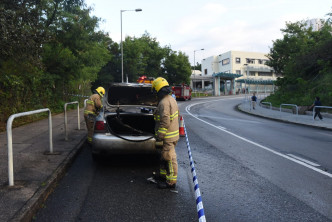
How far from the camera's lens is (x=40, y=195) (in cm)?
373

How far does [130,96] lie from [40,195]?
3.69 meters

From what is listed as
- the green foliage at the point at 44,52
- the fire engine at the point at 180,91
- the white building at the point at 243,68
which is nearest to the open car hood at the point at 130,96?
the green foliage at the point at 44,52

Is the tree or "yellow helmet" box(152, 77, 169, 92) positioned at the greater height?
the tree

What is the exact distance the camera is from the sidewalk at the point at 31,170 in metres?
3.38

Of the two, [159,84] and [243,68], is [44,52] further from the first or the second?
[243,68]

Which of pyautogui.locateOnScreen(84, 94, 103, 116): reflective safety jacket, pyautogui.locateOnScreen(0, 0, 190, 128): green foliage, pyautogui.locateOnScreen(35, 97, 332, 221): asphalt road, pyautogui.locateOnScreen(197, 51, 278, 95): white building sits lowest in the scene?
pyautogui.locateOnScreen(35, 97, 332, 221): asphalt road

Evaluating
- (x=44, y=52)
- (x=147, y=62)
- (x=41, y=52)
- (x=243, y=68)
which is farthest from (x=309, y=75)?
(x=243, y=68)

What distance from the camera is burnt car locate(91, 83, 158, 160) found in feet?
17.1

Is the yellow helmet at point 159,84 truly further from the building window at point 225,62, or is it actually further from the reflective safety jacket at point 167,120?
the building window at point 225,62

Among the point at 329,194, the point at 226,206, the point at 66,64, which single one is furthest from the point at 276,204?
the point at 66,64

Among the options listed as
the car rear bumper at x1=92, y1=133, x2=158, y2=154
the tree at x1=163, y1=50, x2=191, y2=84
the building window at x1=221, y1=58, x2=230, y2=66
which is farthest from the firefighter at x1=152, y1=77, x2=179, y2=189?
the building window at x1=221, y1=58, x2=230, y2=66

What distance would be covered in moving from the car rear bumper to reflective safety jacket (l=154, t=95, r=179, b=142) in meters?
1.03

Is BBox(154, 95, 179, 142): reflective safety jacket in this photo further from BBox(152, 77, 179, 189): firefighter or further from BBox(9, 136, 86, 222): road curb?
BBox(9, 136, 86, 222): road curb

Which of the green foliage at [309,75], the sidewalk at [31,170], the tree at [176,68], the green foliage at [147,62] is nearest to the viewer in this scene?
the sidewalk at [31,170]
